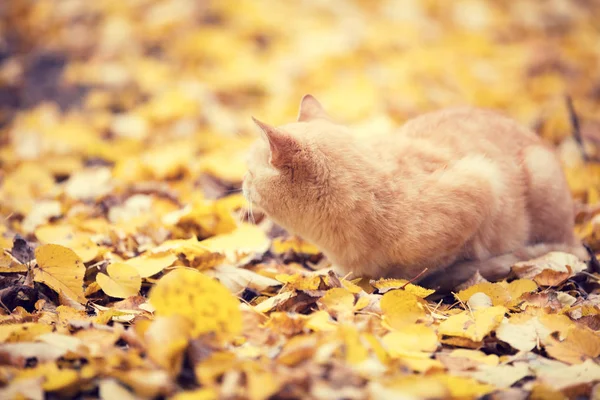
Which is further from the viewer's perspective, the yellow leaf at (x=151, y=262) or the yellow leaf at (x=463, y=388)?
the yellow leaf at (x=151, y=262)

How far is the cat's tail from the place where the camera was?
227cm

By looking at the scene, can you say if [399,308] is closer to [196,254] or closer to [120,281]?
[196,254]

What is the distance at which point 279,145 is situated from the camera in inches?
80.5

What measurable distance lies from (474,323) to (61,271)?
1413 millimetres

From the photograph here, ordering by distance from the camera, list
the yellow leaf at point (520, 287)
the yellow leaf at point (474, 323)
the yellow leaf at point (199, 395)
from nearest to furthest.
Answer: the yellow leaf at point (199, 395)
the yellow leaf at point (474, 323)
the yellow leaf at point (520, 287)

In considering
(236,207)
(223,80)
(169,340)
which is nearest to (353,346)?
(169,340)

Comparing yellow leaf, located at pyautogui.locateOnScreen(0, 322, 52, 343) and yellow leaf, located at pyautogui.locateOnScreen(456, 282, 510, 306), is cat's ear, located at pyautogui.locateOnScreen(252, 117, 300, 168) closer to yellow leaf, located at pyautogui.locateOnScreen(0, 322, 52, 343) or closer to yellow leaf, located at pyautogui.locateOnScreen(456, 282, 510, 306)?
yellow leaf, located at pyautogui.locateOnScreen(456, 282, 510, 306)

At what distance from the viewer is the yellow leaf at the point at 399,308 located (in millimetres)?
1775

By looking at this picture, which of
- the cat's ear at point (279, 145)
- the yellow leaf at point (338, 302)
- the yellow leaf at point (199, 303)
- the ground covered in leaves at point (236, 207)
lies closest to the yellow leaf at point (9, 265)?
the ground covered in leaves at point (236, 207)

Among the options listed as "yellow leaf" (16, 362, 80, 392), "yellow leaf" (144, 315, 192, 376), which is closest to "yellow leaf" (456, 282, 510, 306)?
"yellow leaf" (144, 315, 192, 376)

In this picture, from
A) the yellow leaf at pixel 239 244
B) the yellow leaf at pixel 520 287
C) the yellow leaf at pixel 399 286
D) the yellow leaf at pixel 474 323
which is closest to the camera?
the yellow leaf at pixel 474 323

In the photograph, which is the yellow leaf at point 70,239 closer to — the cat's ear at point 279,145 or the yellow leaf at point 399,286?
the cat's ear at point 279,145

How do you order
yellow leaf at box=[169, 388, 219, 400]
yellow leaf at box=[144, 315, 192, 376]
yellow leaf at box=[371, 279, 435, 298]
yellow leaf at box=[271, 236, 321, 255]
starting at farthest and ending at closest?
yellow leaf at box=[271, 236, 321, 255]
yellow leaf at box=[371, 279, 435, 298]
yellow leaf at box=[144, 315, 192, 376]
yellow leaf at box=[169, 388, 219, 400]

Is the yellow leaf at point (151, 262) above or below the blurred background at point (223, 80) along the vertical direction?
below
